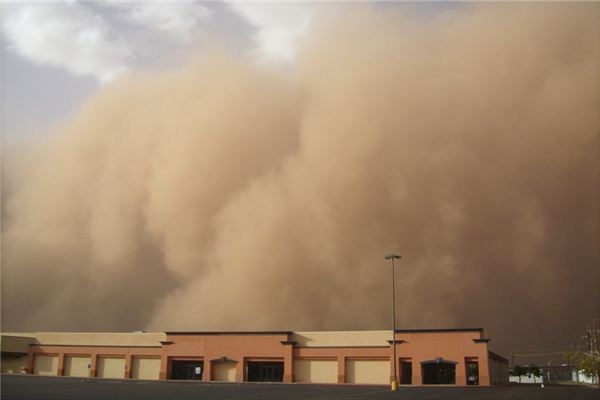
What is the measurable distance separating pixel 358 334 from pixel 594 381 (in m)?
23.4

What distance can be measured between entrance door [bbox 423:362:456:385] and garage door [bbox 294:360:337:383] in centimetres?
602

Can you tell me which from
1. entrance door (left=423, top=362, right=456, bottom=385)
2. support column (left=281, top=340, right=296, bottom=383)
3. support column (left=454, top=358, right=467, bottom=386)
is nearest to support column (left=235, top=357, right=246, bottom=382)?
support column (left=281, top=340, right=296, bottom=383)

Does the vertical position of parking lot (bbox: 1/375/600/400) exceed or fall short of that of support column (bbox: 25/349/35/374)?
it falls short

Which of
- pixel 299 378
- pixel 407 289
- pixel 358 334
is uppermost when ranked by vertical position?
pixel 407 289

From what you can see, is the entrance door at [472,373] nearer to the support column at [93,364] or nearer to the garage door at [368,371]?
the garage door at [368,371]

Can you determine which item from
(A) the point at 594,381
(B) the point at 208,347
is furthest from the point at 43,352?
(A) the point at 594,381

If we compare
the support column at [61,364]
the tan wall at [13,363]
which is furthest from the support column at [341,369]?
the tan wall at [13,363]

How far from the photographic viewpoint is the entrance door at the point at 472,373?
1491 inches

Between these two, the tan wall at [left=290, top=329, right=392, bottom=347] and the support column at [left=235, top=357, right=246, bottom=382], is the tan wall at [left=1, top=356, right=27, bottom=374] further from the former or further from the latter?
the tan wall at [left=290, top=329, right=392, bottom=347]

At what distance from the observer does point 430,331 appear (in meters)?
39.1

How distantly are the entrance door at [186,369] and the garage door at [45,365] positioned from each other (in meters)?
10.8

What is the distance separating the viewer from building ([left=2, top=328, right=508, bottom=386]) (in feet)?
127

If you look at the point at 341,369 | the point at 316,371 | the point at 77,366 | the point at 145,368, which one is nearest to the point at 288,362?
the point at 316,371

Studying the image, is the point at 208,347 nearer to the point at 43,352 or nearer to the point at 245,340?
the point at 245,340
